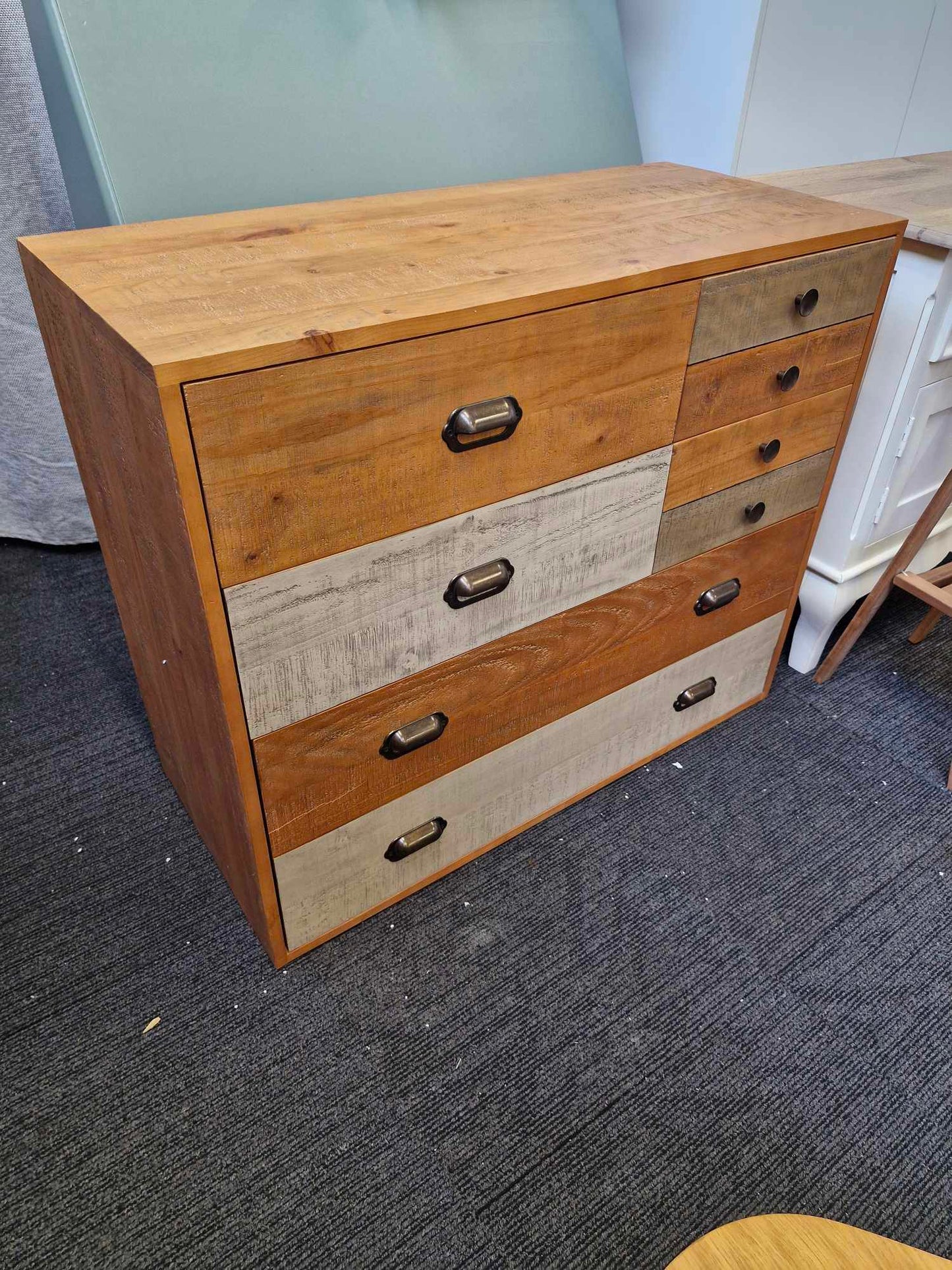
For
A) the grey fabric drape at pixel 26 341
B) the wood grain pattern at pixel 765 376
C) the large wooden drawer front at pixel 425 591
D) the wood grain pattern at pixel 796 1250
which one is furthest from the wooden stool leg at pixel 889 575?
the grey fabric drape at pixel 26 341

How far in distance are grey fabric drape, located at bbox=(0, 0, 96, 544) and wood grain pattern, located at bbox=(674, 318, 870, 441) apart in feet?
3.78

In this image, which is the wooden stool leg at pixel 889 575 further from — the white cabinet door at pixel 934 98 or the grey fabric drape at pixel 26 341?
the grey fabric drape at pixel 26 341

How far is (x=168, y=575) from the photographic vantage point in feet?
2.99

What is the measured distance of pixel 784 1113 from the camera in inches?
41.3

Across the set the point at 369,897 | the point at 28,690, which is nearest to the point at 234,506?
the point at 369,897

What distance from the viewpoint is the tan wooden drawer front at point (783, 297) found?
3.43ft

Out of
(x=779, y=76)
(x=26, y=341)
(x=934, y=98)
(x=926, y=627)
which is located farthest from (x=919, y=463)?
(x=26, y=341)

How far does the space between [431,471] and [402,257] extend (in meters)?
0.25

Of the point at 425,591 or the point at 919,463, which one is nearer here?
the point at 425,591

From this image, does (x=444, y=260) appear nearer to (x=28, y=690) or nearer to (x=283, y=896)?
(x=283, y=896)

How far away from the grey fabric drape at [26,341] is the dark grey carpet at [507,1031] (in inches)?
23.8

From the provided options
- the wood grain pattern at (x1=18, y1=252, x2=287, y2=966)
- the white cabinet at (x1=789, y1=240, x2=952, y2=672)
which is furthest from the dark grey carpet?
the white cabinet at (x1=789, y1=240, x2=952, y2=672)

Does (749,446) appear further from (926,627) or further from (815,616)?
(926,627)

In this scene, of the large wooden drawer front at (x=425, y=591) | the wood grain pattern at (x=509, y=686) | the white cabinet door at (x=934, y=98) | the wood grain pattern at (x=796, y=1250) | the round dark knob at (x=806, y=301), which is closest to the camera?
the wood grain pattern at (x=796, y=1250)
